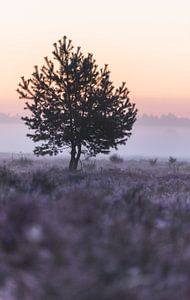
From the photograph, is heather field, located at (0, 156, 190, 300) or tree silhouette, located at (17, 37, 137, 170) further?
tree silhouette, located at (17, 37, 137, 170)

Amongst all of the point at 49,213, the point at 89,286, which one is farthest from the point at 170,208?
the point at 89,286

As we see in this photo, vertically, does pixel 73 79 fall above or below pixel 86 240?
above

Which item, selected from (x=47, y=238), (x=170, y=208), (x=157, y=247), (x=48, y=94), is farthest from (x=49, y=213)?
(x=48, y=94)

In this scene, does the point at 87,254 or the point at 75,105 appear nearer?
the point at 87,254

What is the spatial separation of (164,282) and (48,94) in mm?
23200

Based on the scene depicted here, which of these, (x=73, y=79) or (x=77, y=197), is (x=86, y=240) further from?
(x=73, y=79)

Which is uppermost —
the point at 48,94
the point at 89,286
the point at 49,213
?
the point at 48,94

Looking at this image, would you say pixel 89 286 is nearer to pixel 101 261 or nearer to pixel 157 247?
pixel 101 261

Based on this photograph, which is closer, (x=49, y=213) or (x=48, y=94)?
(x=49, y=213)

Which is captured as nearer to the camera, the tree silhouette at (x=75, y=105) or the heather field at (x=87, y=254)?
the heather field at (x=87, y=254)

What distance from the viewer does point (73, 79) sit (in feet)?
90.5

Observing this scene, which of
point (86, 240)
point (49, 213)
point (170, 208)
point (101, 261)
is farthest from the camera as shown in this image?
point (170, 208)

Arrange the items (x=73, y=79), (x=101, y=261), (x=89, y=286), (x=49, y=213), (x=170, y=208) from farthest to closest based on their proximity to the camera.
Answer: (x=73, y=79) < (x=170, y=208) < (x=49, y=213) < (x=101, y=261) < (x=89, y=286)

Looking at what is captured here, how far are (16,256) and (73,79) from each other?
22.7m
